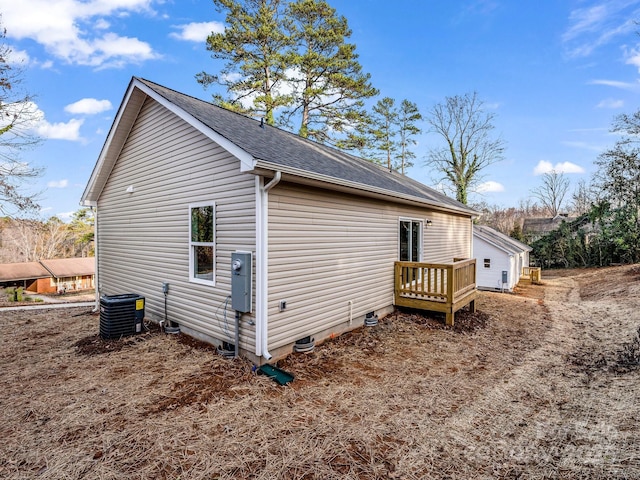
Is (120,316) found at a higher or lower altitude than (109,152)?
lower

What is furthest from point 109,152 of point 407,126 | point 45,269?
point 45,269

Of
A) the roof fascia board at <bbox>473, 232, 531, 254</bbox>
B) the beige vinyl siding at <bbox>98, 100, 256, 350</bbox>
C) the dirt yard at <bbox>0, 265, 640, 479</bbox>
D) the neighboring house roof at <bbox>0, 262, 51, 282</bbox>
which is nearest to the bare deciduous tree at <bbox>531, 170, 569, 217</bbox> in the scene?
the roof fascia board at <bbox>473, 232, 531, 254</bbox>

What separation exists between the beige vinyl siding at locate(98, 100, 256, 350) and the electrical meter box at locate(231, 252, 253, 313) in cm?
20

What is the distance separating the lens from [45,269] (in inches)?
1164

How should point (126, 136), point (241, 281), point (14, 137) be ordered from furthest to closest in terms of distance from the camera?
point (14, 137), point (126, 136), point (241, 281)

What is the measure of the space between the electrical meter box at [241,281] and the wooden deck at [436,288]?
439 cm

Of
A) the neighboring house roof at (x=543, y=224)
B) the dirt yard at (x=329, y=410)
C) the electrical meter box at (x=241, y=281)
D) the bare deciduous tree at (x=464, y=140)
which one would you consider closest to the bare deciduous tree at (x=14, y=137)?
the dirt yard at (x=329, y=410)

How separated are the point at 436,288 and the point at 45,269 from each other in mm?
36422

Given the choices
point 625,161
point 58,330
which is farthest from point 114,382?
point 625,161

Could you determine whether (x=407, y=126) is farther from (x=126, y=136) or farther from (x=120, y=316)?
(x=120, y=316)

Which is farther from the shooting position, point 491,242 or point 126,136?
point 491,242

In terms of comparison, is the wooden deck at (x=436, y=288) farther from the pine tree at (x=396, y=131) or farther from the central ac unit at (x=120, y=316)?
the pine tree at (x=396, y=131)

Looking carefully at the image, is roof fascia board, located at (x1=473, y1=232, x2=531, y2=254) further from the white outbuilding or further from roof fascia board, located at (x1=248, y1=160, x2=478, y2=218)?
roof fascia board, located at (x1=248, y1=160, x2=478, y2=218)

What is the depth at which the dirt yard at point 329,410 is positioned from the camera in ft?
8.86
